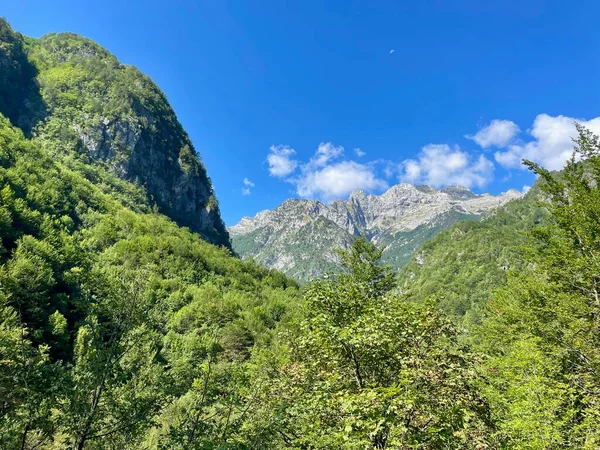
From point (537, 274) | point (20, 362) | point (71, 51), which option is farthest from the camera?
point (71, 51)

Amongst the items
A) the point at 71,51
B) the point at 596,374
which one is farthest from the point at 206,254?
the point at 71,51

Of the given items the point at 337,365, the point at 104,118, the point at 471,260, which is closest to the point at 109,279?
the point at 337,365

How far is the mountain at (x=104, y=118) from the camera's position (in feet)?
431

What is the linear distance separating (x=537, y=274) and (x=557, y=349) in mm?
9069

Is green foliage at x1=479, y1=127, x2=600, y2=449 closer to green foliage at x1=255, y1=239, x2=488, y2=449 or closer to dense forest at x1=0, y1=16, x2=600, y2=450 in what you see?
dense forest at x1=0, y1=16, x2=600, y2=450

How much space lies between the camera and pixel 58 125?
130500mm

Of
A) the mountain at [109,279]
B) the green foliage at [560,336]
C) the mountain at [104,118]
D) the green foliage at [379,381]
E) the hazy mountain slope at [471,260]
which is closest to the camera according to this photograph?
the mountain at [109,279]

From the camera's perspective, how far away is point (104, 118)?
14012 cm

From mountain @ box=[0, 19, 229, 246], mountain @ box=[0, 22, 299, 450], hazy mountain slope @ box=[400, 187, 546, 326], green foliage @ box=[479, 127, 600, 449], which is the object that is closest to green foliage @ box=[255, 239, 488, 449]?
green foliage @ box=[479, 127, 600, 449]

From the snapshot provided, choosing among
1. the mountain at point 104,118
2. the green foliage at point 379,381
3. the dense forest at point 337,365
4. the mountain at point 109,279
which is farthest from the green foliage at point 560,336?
the mountain at point 104,118

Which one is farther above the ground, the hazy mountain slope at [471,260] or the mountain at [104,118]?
the mountain at [104,118]

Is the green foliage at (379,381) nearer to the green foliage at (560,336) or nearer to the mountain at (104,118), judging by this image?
the green foliage at (560,336)

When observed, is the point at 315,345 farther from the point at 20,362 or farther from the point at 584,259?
the point at 584,259

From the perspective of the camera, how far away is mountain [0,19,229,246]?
13138 centimetres
